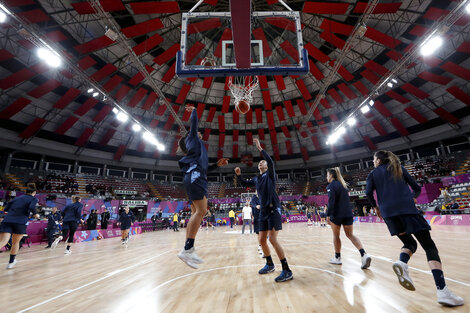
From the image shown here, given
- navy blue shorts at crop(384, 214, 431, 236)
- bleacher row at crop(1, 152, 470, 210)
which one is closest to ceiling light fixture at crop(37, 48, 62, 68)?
bleacher row at crop(1, 152, 470, 210)

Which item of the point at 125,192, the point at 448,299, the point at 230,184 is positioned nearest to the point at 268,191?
the point at 448,299

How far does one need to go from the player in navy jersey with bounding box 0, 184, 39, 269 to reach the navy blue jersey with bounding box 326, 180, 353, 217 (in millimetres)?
6554

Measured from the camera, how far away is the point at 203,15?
5.26 m

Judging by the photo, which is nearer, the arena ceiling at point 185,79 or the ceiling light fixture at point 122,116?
the arena ceiling at point 185,79

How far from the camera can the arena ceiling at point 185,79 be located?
11625 millimetres

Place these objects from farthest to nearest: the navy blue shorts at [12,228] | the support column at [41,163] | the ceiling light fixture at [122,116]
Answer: the support column at [41,163] < the ceiling light fixture at [122,116] < the navy blue shorts at [12,228]

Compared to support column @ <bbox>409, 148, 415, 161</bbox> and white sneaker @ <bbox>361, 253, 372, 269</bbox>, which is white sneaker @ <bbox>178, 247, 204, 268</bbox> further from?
support column @ <bbox>409, 148, 415, 161</bbox>

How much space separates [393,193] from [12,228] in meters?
7.45

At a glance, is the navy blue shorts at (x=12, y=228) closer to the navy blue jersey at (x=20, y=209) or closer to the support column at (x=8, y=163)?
the navy blue jersey at (x=20, y=209)

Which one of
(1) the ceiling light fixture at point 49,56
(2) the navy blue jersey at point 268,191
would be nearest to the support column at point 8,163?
(1) the ceiling light fixture at point 49,56

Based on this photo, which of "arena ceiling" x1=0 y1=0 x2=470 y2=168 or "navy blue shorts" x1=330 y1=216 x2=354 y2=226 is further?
"arena ceiling" x1=0 y1=0 x2=470 y2=168

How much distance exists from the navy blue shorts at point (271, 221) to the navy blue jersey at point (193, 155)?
4.31 feet

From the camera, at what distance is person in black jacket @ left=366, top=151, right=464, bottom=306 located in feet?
6.95

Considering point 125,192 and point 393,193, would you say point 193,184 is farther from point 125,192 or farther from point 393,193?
point 125,192
